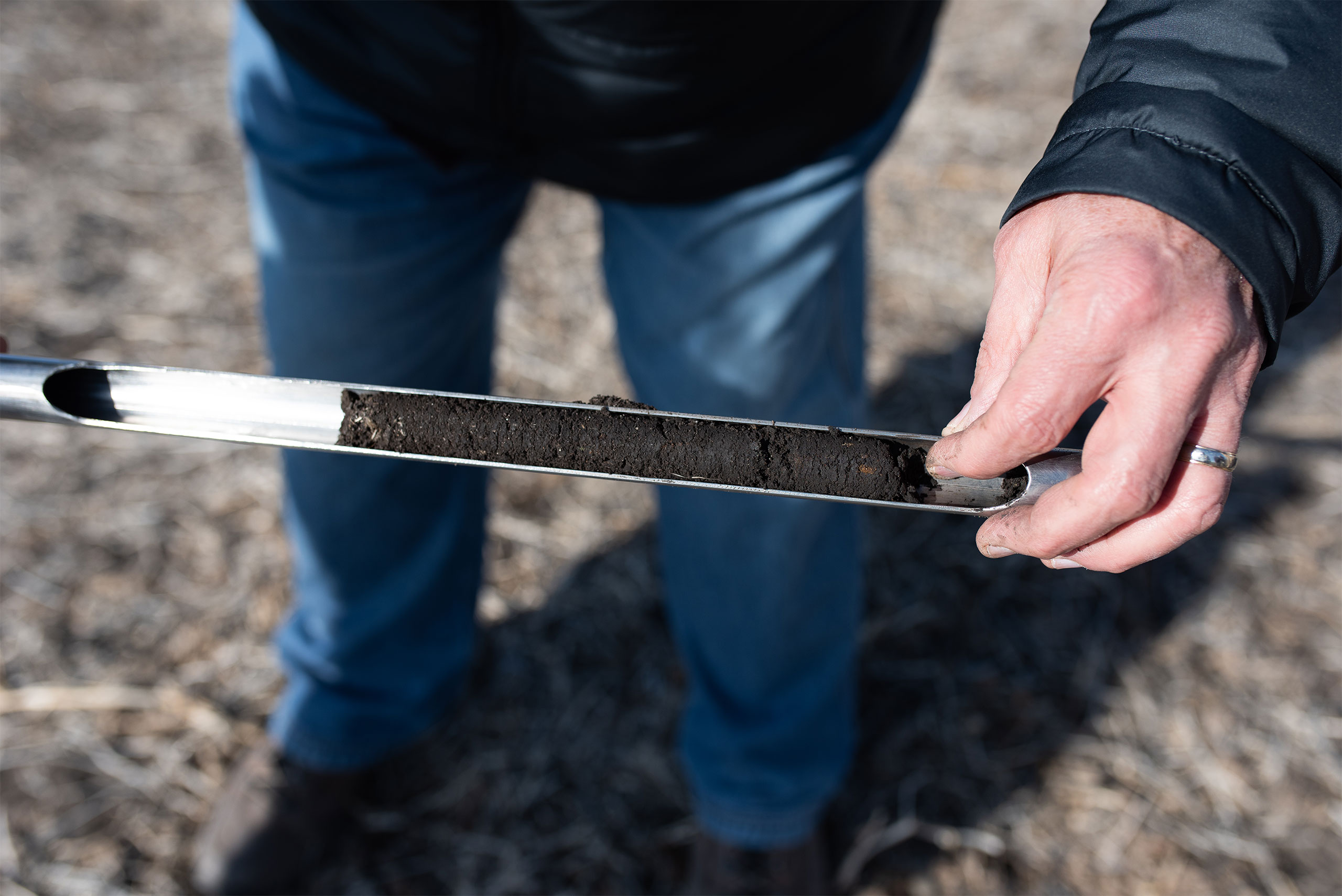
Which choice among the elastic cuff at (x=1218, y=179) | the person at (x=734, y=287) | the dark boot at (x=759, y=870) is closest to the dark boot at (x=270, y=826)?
the person at (x=734, y=287)

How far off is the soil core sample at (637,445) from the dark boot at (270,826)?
4.17 ft

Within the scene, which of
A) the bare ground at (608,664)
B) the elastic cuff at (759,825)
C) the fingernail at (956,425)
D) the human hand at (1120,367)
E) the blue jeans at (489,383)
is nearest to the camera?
the human hand at (1120,367)

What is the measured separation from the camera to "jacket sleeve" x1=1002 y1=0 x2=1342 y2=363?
2.60 ft

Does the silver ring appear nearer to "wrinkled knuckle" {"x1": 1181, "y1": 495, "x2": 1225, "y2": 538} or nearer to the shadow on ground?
"wrinkled knuckle" {"x1": 1181, "y1": 495, "x2": 1225, "y2": 538}

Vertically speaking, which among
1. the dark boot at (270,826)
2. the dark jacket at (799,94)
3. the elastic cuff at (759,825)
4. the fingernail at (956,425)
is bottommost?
the dark boot at (270,826)

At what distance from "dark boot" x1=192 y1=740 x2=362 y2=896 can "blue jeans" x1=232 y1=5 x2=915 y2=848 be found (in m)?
0.06

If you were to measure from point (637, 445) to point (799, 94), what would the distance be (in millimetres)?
564

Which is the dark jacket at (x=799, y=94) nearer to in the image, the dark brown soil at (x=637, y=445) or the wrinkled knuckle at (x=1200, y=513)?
the wrinkled knuckle at (x=1200, y=513)

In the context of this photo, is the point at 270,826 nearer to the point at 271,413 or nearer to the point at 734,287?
the point at 271,413

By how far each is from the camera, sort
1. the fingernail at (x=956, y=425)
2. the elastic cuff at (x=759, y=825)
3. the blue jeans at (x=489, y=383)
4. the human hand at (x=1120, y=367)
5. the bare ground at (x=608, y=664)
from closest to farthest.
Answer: the human hand at (x=1120, y=367)
the fingernail at (x=956, y=425)
the blue jeans at (x=489, y=383)
the elastic cuff at (x=759, y=825)
the bare ground at (x=608, y=664)

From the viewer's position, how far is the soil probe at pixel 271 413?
0.99 metres

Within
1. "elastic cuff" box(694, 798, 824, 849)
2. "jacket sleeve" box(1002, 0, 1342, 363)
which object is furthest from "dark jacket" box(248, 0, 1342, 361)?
"elastic cuff" box(694, 798, 824, 849)

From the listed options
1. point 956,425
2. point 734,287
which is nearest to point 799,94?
point 734,287

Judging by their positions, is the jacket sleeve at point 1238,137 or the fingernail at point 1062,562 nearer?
the jacket sleeve at point 1238,137
